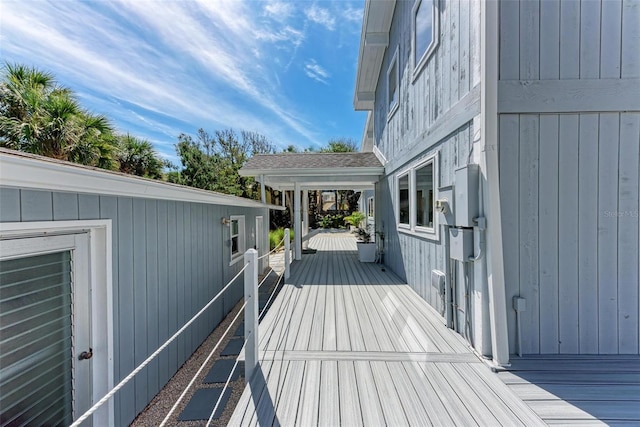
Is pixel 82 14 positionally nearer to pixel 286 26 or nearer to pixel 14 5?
pixel 14 5

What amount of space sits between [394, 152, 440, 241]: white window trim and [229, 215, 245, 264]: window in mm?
3903

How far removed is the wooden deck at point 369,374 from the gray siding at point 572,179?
2.45 ft

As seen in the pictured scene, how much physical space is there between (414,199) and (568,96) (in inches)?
94.3

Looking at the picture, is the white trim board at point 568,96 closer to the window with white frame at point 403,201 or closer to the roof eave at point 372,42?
the window with white frame at point 403,201

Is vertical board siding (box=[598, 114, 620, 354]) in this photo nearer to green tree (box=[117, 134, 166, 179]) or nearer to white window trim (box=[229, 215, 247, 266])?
white window trim (box=[229, 215, 247, 266])

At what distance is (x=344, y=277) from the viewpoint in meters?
5.52

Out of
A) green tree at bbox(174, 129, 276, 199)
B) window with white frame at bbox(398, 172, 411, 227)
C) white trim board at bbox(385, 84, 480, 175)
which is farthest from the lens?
green tree at bbox(174, 129, 276, 199)

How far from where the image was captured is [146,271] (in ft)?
9.87

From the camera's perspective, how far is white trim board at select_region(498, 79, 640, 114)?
231 cm

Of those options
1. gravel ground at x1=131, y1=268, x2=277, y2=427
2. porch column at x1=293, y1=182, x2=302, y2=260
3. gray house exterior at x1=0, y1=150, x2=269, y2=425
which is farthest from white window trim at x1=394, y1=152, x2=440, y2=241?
gray house exterior at x1=0, y1=150, x2=269, y2=425

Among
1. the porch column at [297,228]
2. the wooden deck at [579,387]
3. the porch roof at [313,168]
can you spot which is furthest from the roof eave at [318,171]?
the wooden deck at [579,387]

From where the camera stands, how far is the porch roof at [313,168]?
689 centimetres

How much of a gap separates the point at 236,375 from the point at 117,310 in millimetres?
1809

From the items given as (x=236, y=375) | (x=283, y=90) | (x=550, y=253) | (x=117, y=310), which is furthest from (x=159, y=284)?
(x=283, y=90)
